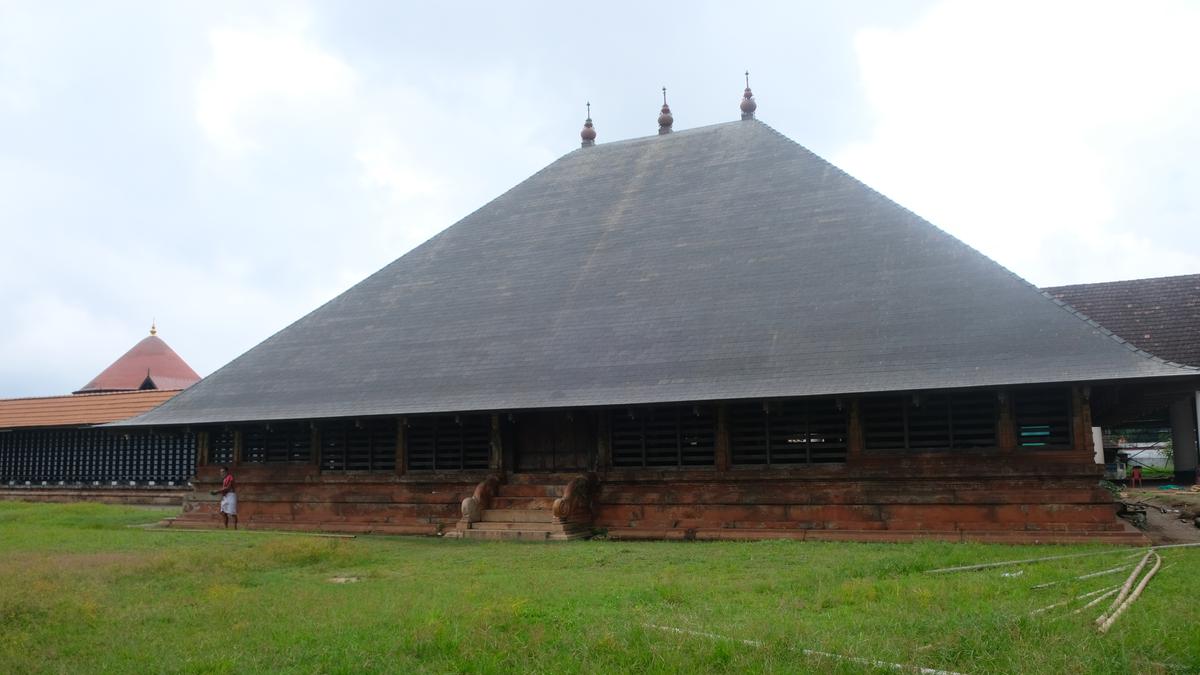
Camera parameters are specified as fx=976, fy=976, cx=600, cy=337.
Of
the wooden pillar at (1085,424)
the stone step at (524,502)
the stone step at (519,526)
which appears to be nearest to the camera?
the wooden pillar at (1085,424)

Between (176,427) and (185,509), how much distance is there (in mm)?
1785

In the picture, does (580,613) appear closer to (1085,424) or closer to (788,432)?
(788,432)

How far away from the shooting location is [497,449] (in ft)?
50.9

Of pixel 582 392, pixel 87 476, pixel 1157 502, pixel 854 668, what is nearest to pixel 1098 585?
pixel 854 668

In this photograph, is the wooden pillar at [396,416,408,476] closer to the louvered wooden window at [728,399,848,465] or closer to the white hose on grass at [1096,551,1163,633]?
the louvered wooden window at [728,399,848,465]

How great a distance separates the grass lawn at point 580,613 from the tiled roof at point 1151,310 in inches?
491

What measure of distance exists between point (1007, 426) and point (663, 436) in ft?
15.7

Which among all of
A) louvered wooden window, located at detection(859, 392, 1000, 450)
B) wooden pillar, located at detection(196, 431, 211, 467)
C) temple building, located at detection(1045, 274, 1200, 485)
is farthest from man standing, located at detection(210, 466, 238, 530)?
temple building, located at detection(1045, 274, 1200, 485)

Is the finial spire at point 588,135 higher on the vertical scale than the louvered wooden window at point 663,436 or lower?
higher

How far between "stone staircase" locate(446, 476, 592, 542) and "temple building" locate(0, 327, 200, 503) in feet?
39.9


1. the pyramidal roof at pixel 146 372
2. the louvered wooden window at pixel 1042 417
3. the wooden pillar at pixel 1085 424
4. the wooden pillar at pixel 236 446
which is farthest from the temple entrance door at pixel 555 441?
the pyramidal roof at pixel 146 372

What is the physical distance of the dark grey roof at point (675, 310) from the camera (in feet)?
42.0

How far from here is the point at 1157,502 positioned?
1911 cm

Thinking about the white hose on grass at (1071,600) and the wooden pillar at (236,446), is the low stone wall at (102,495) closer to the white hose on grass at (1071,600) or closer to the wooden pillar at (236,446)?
the wooden pillar at (236,446)
